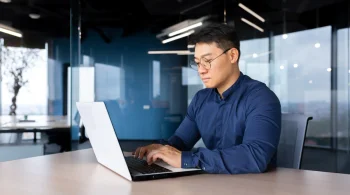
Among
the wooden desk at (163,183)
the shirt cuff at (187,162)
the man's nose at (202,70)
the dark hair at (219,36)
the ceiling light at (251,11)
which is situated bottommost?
the wooden desk at (163,183)

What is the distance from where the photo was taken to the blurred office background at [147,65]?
4.53m

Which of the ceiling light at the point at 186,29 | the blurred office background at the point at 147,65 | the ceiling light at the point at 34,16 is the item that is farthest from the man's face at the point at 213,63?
the ceiling light at the point at 34,16

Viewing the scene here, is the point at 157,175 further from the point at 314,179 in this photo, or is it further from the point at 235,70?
the point at 235,70

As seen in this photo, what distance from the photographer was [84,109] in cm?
133

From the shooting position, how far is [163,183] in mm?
1136

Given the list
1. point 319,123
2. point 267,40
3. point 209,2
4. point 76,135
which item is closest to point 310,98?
point 319,123

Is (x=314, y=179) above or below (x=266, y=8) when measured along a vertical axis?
below

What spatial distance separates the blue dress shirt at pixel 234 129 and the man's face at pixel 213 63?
0.08 metres

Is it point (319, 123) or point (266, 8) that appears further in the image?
point (266, 8)

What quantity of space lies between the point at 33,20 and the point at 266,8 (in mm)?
3895

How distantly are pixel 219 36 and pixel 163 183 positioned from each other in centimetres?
72

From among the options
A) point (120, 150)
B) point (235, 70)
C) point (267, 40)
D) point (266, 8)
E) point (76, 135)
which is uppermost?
point (266, 8)

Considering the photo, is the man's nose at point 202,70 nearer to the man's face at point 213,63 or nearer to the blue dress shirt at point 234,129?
the man's face at point 213,63

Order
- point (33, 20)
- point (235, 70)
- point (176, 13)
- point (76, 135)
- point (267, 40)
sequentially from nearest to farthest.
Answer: point (235, 70) < point (267, 40) < point (76, 135) < point (176, 13) < point (33, 20)
